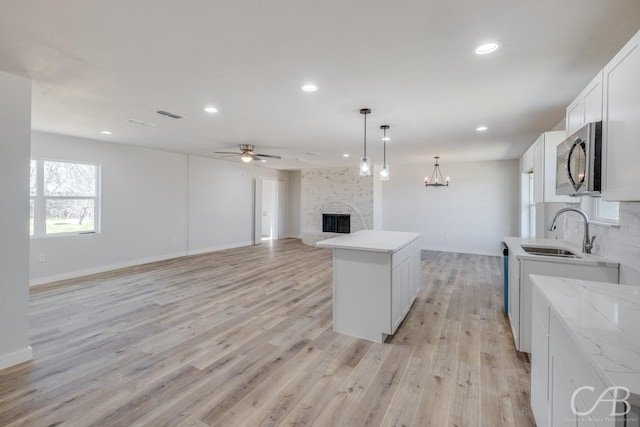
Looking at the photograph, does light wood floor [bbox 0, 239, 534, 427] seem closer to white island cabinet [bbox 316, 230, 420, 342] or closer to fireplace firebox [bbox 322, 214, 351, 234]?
white island cabinet [bbox 316, 230, 420, 342]

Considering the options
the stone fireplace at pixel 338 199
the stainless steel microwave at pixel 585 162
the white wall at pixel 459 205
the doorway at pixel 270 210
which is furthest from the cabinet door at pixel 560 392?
the doorway at pixel 270 210

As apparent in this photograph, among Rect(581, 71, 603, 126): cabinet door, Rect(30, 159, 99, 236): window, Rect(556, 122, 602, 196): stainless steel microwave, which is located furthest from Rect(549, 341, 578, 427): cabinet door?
Rect(30, 159, 99, 236): window

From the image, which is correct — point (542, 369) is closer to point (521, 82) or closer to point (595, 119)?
point (595, 119)

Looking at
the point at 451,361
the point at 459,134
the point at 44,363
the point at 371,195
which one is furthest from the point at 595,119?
the point at 371,195

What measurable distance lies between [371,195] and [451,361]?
6.14m

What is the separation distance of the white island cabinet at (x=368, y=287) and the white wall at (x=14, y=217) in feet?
8.94

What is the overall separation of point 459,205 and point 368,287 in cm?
577

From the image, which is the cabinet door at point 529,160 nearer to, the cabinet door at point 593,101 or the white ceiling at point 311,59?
the white ceiling at point 311,59

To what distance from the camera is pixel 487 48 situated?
201cm

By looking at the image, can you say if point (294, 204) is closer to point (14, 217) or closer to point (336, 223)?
point (336, 223)

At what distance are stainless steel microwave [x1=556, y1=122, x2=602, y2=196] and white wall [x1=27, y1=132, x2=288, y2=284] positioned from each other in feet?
22.0

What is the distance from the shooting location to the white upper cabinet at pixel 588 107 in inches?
66.6

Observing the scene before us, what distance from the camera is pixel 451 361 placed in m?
2.51

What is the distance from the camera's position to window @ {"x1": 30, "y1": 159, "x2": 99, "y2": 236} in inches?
182
